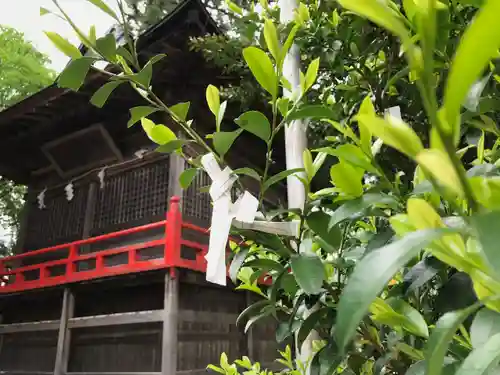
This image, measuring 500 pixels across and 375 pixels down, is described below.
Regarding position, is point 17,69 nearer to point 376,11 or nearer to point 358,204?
point 358,204

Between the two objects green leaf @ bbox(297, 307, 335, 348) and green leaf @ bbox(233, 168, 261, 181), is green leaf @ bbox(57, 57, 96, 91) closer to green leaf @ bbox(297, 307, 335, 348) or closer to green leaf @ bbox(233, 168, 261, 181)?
green leaf @ bbox(233, 168, 261, 181)

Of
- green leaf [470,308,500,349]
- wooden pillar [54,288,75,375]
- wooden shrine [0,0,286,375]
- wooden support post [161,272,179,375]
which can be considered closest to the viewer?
green leaf [470,308,500,349]

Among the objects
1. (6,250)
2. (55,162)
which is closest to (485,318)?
(55,162)

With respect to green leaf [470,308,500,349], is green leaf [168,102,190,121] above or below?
above

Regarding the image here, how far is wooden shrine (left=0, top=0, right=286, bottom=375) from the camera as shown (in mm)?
3717

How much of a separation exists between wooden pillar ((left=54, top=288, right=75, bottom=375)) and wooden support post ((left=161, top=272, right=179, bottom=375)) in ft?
4.67

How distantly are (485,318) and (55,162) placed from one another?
18.8 feet

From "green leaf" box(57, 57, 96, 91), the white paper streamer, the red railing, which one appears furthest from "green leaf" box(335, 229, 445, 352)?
the white paper streamer

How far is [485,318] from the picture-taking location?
35 cm

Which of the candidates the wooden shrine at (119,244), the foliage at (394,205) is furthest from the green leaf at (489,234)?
the wooden shrine at (119,244)

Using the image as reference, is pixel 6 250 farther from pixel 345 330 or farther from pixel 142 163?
pixel 345 330

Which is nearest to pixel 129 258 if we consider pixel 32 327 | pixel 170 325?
pixel 170 325

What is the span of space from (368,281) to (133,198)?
14.5 ft

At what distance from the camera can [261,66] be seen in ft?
1.70
